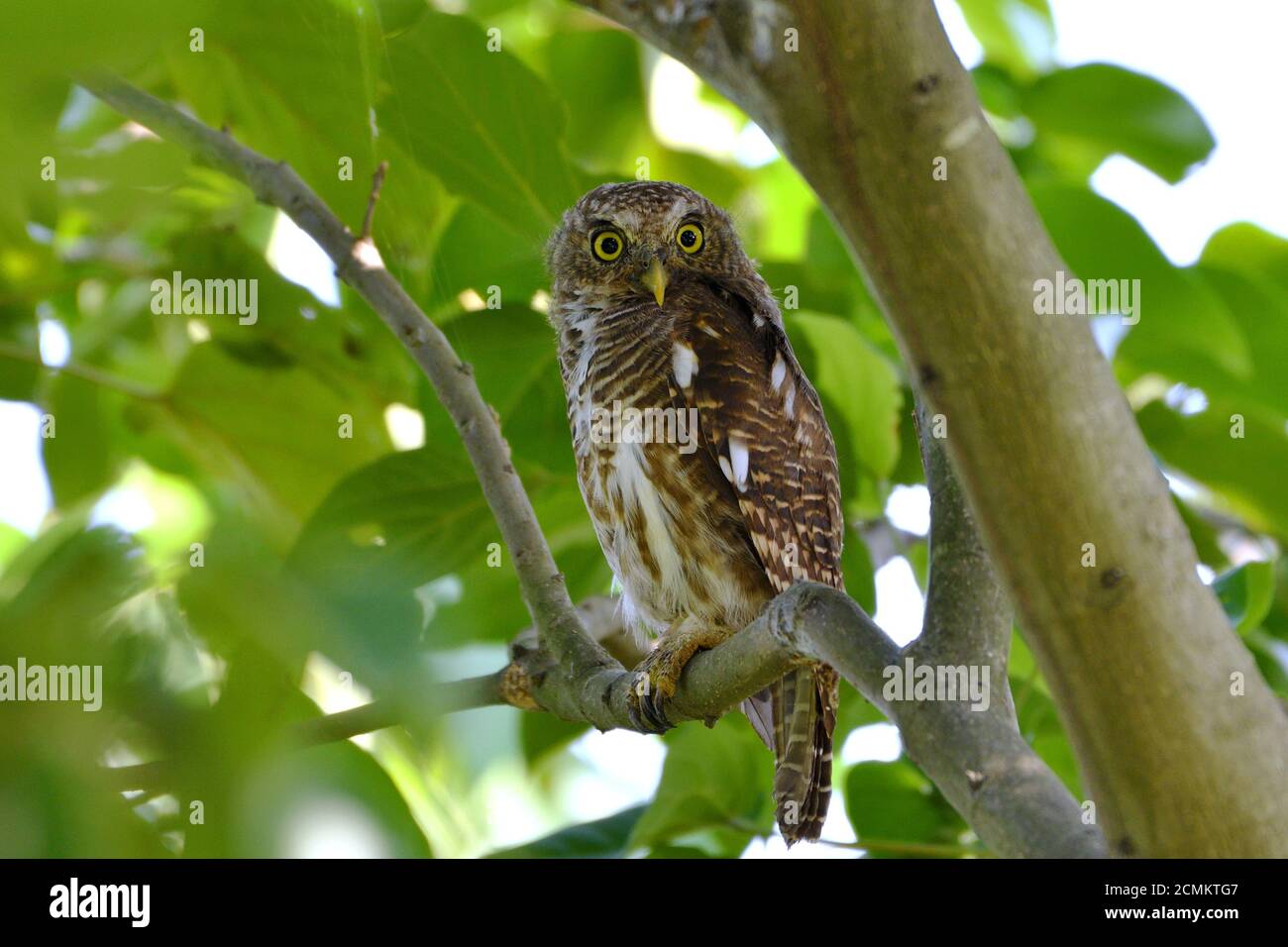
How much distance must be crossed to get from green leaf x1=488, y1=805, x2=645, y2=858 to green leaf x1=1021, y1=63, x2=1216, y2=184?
7.49ft

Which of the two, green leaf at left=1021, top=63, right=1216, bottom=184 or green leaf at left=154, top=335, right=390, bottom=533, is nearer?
green leaf at left=154, top=335, right=390, bottom=533

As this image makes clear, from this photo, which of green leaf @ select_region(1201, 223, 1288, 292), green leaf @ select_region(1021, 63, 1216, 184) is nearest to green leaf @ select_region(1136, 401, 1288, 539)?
green leaf @ select_region(1201, 223, 1288, 292)

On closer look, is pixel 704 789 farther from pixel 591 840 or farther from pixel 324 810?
pixel 324 810

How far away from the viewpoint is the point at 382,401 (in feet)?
10.6

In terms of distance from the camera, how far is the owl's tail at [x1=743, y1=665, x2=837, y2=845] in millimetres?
2412

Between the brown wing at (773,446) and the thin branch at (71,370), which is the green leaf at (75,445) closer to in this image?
the thin branch at (71,370)

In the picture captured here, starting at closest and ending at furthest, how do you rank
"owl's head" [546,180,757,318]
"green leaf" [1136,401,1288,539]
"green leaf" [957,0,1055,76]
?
"owl's head" [546,180,757,318] < "green leaf" [1136,401,1288,539] < "green leaf" [957,0,1055,76]

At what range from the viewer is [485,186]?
256 centimetres

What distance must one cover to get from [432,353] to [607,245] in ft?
3.59

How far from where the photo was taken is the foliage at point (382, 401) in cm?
44

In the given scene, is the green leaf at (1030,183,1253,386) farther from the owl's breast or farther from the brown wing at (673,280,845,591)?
the owl's breast

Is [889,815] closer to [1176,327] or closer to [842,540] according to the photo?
[842,540]
